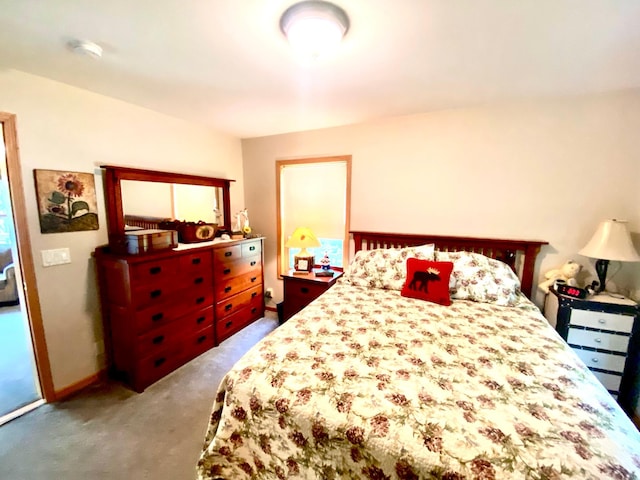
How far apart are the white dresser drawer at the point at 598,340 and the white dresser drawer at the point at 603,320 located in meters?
0.05

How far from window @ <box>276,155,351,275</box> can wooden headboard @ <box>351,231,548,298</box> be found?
559 mm

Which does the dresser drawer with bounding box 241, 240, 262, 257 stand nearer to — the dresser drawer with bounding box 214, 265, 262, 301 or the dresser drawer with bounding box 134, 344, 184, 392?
the dresser drawer with bounding box 214, 265, 262, 301

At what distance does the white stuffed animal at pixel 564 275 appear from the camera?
2086 millimetres

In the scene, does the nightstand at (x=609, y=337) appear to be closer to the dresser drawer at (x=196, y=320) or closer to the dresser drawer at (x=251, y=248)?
the dresser drawer at (x=251, y=248)

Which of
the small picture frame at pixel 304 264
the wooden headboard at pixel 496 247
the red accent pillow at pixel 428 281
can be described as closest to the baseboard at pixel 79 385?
the small picture frame at pixel 304 264

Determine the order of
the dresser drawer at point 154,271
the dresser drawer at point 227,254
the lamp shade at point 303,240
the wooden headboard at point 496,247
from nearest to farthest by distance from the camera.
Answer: the dresser drawer at point 154,271, the wooden headboard at point 496,247, the dresser drawer at point 227,254, the lamp shade at point 303,240

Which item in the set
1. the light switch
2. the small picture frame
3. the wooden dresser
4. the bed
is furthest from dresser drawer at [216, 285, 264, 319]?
the bed

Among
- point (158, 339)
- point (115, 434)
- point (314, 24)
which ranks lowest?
point (115, 434)

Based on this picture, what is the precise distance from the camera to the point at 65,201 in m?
2.00

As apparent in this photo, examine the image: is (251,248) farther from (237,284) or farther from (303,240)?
(303,240)

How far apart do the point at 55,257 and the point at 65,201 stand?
0.41m

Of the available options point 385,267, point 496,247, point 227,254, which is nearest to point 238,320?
point 227,254

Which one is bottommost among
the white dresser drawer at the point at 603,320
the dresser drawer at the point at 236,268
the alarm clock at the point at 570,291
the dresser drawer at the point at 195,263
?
the white dresser drawer at the point at 603,320

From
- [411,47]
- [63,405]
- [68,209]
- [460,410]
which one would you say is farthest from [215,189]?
[460,410]
